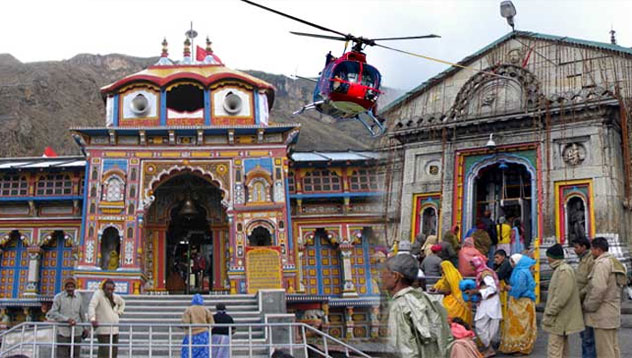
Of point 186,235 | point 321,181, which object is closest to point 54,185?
point 186,235

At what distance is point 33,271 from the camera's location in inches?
979

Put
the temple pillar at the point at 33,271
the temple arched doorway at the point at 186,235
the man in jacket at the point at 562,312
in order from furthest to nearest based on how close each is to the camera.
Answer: the temple arched doorway at the point at 186,235
the temple pillar at the point at 33,271
the man in jacket at the point at 562,312

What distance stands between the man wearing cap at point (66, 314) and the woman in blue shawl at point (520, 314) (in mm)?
6577

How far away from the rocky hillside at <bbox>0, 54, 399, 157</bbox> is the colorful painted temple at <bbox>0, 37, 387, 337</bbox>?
31417 millimetres

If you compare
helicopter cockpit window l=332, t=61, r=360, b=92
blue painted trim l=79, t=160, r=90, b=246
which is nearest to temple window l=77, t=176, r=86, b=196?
blue painted trim l=79, t=160, r=90, b=246

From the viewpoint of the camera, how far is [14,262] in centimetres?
2534

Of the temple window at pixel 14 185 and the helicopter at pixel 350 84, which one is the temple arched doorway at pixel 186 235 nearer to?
the temple window at pixel 14 185

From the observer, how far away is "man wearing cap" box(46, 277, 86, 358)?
11.3 metres

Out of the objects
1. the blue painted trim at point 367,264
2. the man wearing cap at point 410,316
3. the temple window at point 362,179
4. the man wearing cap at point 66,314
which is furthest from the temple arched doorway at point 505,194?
the man wearing cap at point 410,316

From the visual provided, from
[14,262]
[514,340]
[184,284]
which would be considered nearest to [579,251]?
[514,340]

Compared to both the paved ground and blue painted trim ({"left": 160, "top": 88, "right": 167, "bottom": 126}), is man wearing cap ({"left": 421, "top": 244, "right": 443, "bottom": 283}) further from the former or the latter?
blue painted trim ({"left": 160, "top": 88, "right": 167, "bottom": 126})

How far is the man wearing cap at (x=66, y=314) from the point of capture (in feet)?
37.0

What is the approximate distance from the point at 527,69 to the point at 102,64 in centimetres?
11311

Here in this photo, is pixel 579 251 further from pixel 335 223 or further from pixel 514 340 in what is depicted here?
pixel 335 223
